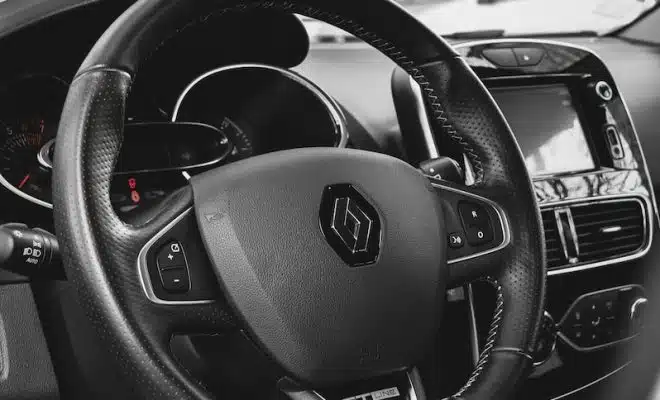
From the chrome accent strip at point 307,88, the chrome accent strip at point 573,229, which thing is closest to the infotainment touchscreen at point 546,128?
the chrome accent strip at point 573,229

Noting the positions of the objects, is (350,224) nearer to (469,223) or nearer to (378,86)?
(469,223)

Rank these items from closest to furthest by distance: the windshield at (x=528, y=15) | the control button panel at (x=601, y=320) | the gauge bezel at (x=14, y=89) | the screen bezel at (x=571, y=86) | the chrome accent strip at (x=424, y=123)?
the gauge bezel at (x=14, y=89)
the chrome accent strip at (x=424, y=123)
the control button panel at (x=601, y=320)
the screen bezel at (x=571, y=86)
the windshield at (x=528, y=15)

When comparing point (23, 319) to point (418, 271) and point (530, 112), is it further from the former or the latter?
point (530, 112)

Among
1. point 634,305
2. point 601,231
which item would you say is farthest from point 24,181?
point 634,305

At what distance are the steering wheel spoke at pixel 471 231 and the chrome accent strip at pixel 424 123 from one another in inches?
15.4

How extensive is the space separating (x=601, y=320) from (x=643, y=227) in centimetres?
24

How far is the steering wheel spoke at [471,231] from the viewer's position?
1.04 meters

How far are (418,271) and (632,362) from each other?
3.28ft

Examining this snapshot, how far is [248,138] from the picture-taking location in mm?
1681

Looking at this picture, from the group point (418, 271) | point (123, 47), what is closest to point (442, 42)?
point (418, 271)

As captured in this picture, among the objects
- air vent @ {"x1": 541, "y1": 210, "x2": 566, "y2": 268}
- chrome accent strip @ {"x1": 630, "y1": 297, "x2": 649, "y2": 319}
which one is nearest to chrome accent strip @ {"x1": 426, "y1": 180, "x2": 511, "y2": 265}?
air vent @ {"x1": 541, "y1": 210, "x2": 566, "y2": 268}

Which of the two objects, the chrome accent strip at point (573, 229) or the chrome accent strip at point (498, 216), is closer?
the chrome accent strip at point (498, 216)

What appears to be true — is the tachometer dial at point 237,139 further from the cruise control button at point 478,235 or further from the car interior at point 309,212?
the cruise control button at point 478,235

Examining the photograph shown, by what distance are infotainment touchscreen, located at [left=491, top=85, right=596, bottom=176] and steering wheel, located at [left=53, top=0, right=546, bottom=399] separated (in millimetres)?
598
